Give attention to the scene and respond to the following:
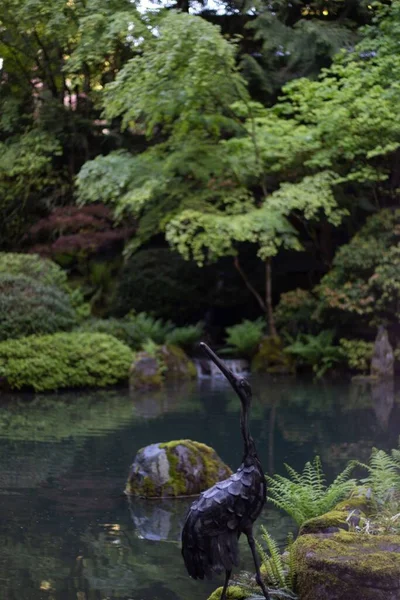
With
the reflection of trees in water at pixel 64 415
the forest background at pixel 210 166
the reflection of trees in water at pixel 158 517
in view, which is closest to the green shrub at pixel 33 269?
the forest background at pixel 210 166

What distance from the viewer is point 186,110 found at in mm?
16656

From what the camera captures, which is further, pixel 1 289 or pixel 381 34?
pixel 381 34

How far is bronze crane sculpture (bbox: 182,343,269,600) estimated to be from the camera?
12.4 ft

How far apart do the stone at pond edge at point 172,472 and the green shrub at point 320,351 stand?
919 centimetres

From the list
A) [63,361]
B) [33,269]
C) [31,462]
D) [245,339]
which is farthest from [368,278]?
[31,462]

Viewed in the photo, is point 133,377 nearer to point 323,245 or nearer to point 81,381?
point 81,381

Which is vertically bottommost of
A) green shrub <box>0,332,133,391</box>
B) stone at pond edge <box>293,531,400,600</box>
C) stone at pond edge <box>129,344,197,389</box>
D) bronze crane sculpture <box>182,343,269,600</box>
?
stone at pond edge <box>129,344,197,389</box>

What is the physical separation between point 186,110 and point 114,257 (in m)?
5.83

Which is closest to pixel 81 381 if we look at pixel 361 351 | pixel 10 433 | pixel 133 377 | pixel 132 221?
pixel 133 377

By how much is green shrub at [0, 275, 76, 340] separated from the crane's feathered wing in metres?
11.5

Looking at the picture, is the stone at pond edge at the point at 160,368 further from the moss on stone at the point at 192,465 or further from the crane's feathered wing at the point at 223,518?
the crane's feathered wing at the point at 223,518

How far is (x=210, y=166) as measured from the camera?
17.1 meters

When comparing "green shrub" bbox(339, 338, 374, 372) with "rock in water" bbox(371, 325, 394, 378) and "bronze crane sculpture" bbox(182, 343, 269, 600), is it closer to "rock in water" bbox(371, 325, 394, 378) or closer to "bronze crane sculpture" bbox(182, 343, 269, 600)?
"rock in water" bbox(371, 325, 394, 378)

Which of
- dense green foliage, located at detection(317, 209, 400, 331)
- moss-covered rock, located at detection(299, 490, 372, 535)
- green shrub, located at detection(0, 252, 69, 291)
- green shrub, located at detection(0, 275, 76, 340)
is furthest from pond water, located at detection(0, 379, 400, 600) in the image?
green shrub, located at detection(0, 252, 69, 291)
